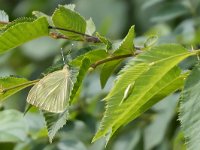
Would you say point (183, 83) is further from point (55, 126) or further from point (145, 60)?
point (55, 126)

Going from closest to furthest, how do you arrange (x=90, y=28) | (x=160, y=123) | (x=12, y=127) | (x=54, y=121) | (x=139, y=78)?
(x=139, y=78) < (x=54, y=121) < (x=90, y=28) < (x=12, y=127) < (x=160, y=123)

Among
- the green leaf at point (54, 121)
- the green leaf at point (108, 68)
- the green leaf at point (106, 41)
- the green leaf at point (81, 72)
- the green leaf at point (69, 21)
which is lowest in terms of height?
the green leaf at point (54, 121)

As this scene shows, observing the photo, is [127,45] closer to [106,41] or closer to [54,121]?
[106,41]

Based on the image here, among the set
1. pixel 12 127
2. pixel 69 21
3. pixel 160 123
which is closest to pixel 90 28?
pixel 69 21

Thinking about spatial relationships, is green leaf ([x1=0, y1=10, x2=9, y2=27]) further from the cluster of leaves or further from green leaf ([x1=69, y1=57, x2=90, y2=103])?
green leaf ([x1=69, y1=57, x2=90, y2=103])

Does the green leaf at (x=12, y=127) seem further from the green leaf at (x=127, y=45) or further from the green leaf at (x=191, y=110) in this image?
the green leaf at (x=191, y=110)

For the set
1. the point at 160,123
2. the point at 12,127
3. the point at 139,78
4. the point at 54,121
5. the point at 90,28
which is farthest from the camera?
the point at 160,123

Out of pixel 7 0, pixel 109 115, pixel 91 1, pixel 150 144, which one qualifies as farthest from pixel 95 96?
pixel 7 0

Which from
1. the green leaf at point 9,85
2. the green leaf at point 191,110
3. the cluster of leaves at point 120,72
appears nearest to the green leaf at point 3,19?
the cluster of leaves at point 120,72
